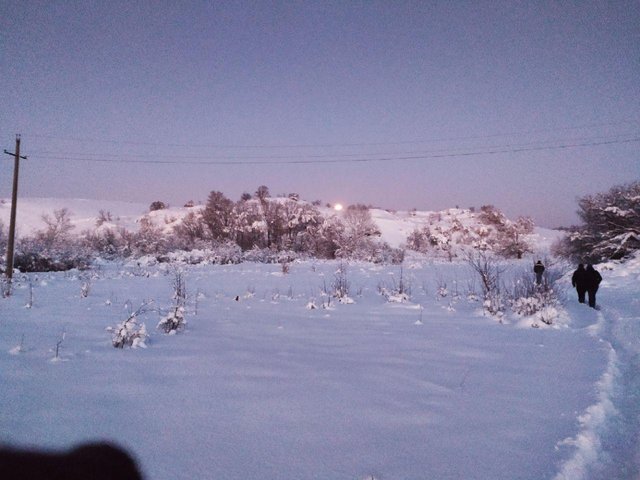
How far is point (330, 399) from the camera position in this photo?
3.45 metres

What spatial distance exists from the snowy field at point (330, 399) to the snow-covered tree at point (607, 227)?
85.6 ft

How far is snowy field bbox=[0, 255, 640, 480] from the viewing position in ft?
8.01

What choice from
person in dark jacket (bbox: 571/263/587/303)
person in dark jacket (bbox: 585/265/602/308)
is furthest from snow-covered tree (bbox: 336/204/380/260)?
person in dark jacket (bbox: 585/265/602/308)

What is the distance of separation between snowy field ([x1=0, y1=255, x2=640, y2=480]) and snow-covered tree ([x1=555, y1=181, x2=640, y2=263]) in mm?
26099

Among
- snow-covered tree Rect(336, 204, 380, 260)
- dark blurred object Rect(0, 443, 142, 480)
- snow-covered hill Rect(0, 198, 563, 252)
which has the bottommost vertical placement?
dark blurred object Rect(0, 443, 142, 480)

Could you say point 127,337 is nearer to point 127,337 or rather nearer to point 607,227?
point 127,337

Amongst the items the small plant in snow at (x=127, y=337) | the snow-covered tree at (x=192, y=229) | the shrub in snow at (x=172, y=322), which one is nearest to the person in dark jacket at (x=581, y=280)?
the shrub in snow at (x=172, y=322)

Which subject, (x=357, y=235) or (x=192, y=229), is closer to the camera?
(x=192, y=229)

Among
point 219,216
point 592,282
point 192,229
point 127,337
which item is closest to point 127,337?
point 127,337

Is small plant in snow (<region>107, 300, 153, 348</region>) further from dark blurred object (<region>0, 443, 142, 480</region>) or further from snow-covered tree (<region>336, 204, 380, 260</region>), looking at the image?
snow-covered tree (<region>336, 204, 380, 260</region>)

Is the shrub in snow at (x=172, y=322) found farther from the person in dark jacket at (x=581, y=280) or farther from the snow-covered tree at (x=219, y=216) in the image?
the snow-covered tree at (x=219, y=216)

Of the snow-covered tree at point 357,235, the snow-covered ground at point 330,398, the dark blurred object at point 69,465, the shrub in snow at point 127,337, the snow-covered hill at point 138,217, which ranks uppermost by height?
the snow-covered hill at point 138,217

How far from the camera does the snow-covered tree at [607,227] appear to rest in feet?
90.1

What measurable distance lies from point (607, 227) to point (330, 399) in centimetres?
3448
